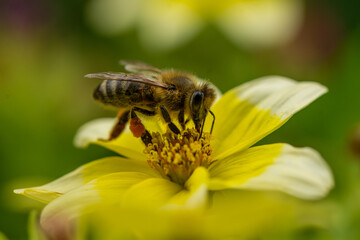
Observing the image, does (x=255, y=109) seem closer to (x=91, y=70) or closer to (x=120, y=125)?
(x=120, y=125)

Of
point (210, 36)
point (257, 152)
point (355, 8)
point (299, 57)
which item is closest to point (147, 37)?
point (210, 36)

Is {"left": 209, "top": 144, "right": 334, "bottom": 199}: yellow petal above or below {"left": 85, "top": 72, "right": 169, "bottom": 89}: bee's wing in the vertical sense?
below

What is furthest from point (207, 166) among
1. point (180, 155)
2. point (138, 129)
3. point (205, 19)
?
point (205, 19)

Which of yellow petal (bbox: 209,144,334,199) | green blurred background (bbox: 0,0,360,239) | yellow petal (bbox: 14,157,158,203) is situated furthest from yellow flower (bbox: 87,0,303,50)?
yellow petal (bbox: 209,144,334,199)

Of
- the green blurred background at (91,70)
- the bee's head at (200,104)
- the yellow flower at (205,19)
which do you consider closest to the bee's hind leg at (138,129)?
the bee's head at (200,104)

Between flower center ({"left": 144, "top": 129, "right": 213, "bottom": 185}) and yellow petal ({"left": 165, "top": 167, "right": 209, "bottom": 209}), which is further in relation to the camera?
flower center ({"left": 144, "top": 129, "right": 213, "bottom": 185})

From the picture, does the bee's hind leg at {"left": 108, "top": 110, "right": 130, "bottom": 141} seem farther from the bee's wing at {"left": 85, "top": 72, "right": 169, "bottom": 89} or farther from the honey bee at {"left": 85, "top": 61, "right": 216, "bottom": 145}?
the bee's wing at {"left": 85, "top": 72, "right": 169, "bottom": 89}

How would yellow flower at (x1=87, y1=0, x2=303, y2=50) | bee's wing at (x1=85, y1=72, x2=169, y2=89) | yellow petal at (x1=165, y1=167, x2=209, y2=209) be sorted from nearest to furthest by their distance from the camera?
yellow petal at (x1=165, y1=167, x2=209, y2=209) < bee's wing at (x1=85, y1=72, x2=169, y2=89) < yellow flower at (x1=87, y1=0, x2=303, y2=50)
